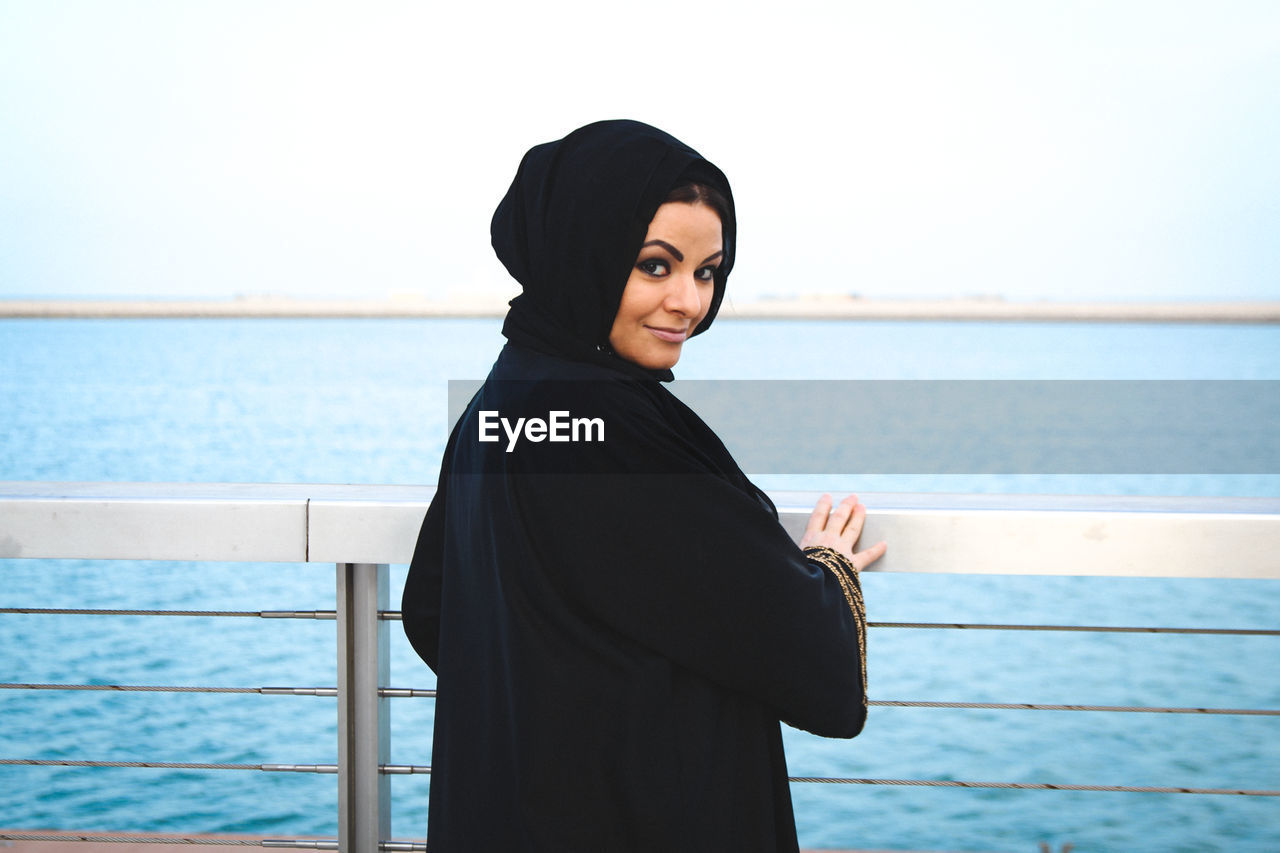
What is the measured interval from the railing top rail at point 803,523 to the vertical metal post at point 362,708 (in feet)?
0.30

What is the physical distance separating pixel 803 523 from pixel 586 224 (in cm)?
48

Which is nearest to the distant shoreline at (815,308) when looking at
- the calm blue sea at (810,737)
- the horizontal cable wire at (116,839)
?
the calm blue sea at (810,737)

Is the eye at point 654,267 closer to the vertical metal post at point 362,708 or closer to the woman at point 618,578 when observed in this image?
the woman at point 618,578

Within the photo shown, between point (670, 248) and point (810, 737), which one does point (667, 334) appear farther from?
point (810, 737)

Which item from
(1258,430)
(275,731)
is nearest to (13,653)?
(275,731)

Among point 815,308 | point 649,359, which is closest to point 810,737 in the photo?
point 649,359

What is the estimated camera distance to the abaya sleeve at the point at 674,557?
936 millimetres

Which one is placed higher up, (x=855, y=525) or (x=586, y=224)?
(x=586, y=224)

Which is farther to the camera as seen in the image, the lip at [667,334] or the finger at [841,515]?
the finger at [841,515]

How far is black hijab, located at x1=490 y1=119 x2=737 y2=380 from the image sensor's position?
0.98m

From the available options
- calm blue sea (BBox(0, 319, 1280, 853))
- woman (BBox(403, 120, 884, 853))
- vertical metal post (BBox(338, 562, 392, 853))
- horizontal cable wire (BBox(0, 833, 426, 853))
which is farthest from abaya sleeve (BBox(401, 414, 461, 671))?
calm blue sea (BBox(0, 319, 1280, 853))

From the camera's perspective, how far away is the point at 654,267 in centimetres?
103

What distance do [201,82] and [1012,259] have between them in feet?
153

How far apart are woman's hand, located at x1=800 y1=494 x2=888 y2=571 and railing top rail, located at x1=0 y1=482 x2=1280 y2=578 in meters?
0.05
